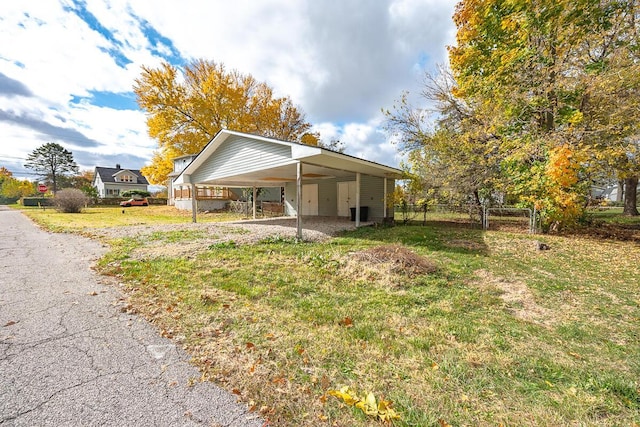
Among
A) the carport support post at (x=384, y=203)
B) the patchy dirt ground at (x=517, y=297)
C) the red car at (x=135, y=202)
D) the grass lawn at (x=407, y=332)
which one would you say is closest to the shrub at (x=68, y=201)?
the red car at (x=135, y=202)

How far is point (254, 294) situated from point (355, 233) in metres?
6.07

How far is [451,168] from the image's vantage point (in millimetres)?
10742

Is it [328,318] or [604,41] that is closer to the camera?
[328,318]

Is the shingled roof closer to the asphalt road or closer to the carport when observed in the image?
the carport

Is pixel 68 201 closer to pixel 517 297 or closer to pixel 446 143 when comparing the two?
pixel 446 143

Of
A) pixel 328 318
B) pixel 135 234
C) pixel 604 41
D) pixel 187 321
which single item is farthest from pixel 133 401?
pixel 604 41

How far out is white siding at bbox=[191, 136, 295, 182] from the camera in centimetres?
835

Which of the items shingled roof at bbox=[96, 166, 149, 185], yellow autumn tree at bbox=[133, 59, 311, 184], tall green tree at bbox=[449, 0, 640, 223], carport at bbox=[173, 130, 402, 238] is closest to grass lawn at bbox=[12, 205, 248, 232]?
carport at bbox=[173, 130, 402, 238]

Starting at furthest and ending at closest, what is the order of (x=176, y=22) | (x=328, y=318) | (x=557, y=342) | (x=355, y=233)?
(x=355, y=233)
(x=176, y=22)
(x=328, y=318)
(x=557, y=342)

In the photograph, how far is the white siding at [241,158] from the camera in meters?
8.35

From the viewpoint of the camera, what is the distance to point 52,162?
45.2m

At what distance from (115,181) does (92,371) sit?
52.9 metres

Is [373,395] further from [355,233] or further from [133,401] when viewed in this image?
[355,233]

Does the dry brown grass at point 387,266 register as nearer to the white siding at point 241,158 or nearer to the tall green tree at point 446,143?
the white siding at point 241,158
